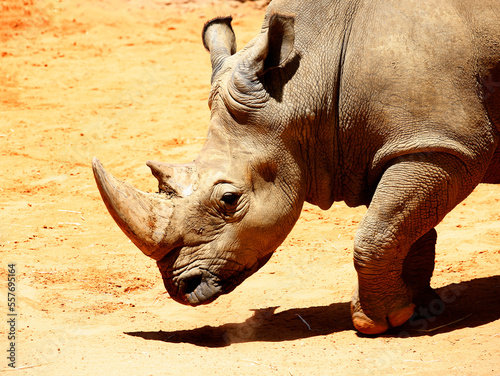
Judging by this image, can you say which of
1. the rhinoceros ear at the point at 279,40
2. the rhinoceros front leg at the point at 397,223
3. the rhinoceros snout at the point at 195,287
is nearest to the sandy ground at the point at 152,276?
the rhinoceros front leg at the point at 397,223

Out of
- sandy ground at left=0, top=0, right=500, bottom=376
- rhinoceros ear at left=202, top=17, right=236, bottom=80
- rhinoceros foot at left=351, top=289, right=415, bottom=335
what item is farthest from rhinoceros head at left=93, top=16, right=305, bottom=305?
rhinoceros foot at left=351, top=289, right=415, bottom=335

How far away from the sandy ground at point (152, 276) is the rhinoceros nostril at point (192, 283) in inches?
15.7

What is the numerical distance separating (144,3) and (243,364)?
13.9m

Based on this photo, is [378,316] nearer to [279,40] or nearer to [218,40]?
[279,40]

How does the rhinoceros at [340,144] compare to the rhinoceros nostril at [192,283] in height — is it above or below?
above

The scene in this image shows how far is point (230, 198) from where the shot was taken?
16.4ft

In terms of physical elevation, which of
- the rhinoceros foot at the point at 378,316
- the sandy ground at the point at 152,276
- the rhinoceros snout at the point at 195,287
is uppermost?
the rhinoceros snout at the point at 195,287

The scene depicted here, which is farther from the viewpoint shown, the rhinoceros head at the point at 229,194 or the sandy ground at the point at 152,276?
the rhinoceros head at the point at 229,194

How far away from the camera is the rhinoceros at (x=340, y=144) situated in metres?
4.77

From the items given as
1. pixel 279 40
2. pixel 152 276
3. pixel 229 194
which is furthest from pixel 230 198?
pixel 152 276

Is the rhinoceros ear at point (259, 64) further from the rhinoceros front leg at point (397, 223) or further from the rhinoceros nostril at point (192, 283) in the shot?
the rhinoceros nostril at point (192, 283)

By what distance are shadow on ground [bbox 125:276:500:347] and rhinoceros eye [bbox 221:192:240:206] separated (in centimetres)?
104

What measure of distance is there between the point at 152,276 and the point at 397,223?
2698mm

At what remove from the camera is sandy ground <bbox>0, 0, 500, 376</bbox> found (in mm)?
4773
